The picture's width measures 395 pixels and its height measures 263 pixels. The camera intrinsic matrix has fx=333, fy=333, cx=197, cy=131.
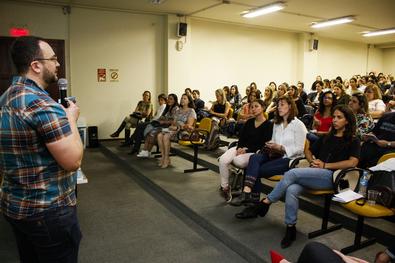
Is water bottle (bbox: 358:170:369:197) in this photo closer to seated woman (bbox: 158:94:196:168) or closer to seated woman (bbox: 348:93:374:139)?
seated woman (bbox: 348:93:374:139)

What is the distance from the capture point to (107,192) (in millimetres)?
4270


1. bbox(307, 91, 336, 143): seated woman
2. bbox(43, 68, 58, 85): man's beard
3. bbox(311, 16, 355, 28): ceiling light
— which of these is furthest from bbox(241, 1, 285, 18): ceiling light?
bbox(43, 68, 58, 85): man's beard

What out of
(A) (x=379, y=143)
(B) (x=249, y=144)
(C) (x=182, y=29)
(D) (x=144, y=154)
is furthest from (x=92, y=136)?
(A) (x=379, y=143)

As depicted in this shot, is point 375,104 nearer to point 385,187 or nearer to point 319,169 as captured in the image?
point 319,169

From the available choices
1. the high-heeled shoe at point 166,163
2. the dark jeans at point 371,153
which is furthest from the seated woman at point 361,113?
the high-heeled shoe at point 166,163

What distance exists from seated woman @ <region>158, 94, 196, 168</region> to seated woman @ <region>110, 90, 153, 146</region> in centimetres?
158

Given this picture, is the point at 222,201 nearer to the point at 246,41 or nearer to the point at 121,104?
the point at 121,104

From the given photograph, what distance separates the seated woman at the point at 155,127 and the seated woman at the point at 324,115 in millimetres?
2380

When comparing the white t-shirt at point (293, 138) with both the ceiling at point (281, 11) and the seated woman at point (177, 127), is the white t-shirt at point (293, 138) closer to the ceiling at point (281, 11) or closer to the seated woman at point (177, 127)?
the seated woman at point (177, 127)

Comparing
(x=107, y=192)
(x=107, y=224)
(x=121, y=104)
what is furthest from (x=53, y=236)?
(x=121, y=104)

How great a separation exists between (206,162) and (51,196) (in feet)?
12.5

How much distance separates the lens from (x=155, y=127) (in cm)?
575

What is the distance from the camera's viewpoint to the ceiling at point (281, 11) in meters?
6.57

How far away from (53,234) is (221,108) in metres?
5.65
